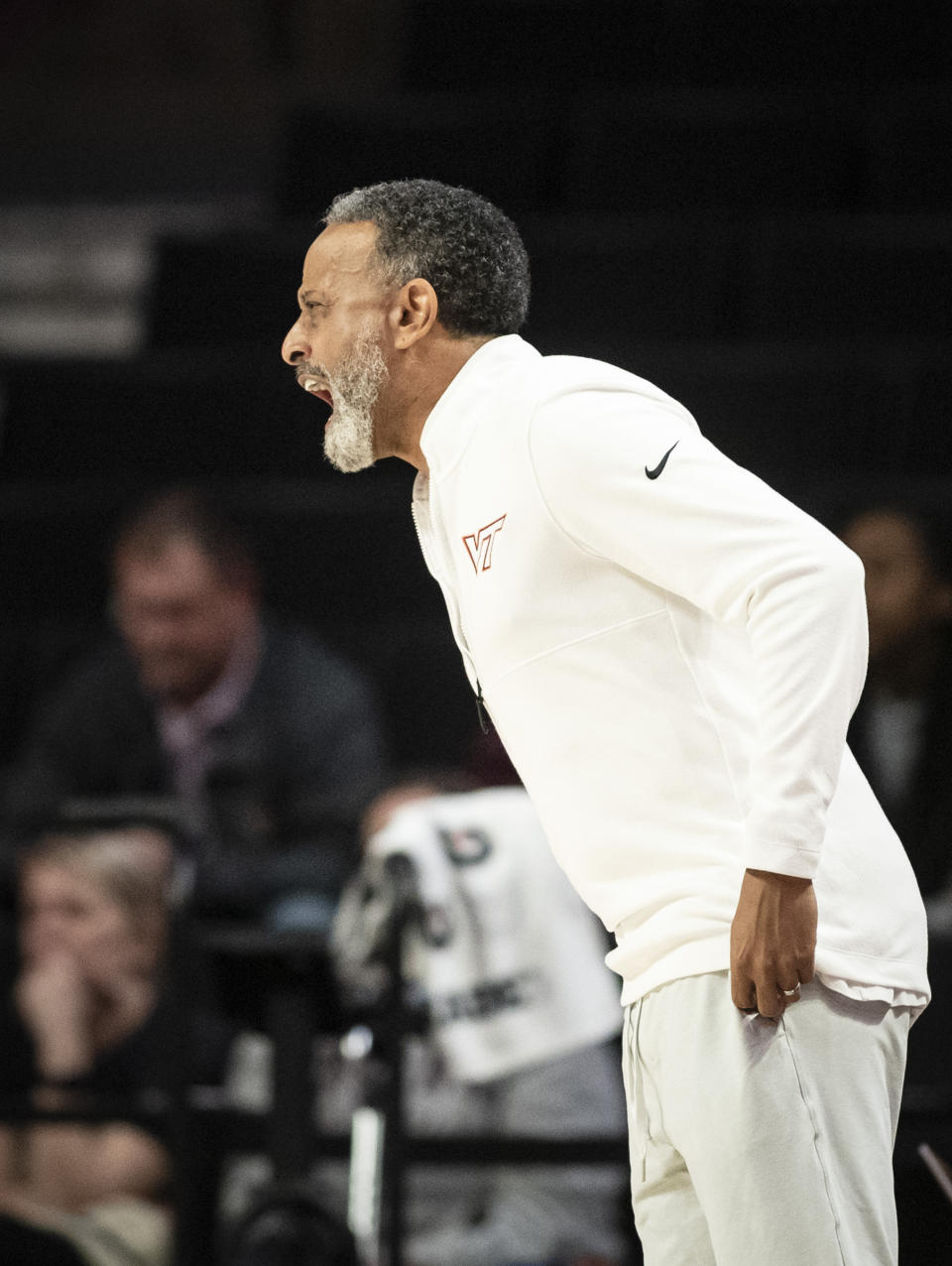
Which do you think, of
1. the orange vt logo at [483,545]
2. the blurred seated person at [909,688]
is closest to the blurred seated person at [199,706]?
the blurred seated person at [909,688]

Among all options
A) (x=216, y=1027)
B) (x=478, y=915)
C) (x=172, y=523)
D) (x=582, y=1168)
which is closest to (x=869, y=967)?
(x=478, y=915)

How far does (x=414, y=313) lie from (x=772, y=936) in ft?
1.92

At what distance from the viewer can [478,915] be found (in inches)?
95.3

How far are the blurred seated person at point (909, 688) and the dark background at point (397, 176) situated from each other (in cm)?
33

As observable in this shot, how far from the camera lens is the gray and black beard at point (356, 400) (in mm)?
1349

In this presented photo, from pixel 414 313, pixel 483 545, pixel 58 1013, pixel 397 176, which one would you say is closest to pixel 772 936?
pixel 483 545

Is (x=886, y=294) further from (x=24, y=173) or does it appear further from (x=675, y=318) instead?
(x=24, y=173)

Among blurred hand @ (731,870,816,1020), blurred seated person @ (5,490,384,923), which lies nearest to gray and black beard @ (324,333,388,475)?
blurred hand @ (731,870,816,1020)

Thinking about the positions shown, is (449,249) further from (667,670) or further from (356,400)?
(667,670)

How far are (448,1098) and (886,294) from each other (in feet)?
8.25

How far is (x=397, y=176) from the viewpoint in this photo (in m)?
4.64

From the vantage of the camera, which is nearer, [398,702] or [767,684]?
[767,684]

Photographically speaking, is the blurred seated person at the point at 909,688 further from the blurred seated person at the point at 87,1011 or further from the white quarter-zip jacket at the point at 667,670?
the white quarter-zip jacket at the point at 667,670

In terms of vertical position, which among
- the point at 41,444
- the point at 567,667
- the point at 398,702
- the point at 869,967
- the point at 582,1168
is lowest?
the point at 582,1168
